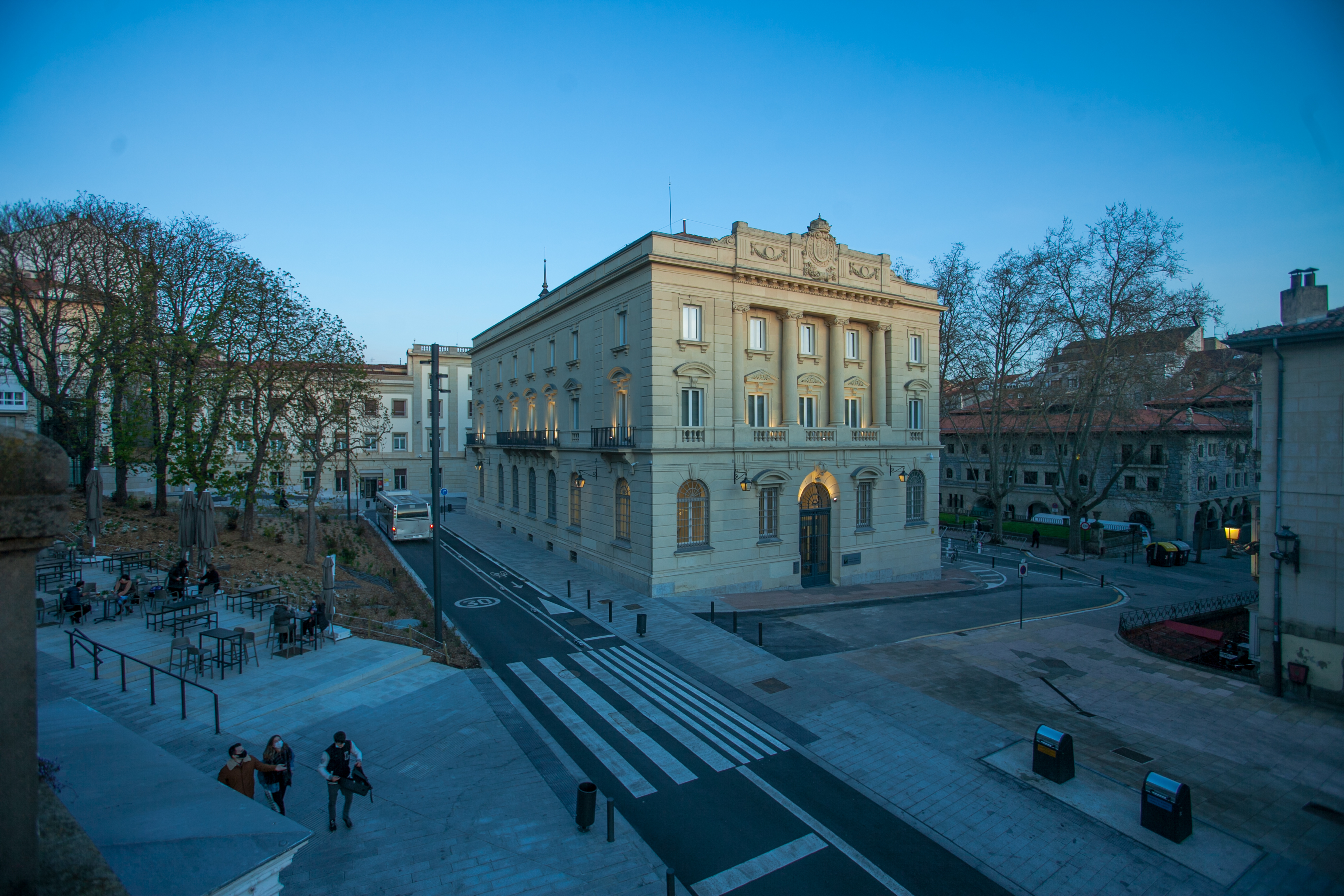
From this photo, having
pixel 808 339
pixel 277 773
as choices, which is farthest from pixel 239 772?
pixel 808 339

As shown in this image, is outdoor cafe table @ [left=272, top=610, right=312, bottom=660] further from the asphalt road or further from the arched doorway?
the arched doorway

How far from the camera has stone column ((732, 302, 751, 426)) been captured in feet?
87.9

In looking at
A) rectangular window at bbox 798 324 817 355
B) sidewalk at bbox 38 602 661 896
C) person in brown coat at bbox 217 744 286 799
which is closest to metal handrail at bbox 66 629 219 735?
sidewalk at bbox 38 602 661 896

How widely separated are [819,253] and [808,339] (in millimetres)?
3924

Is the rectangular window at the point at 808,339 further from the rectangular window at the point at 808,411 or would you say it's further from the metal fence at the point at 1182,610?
the metal fence at the point at 1182,610

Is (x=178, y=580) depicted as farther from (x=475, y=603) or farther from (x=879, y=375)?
(x=879, y=375)

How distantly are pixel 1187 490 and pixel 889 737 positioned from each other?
153ft

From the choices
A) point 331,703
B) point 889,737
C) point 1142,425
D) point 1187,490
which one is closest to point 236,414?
point 331,703

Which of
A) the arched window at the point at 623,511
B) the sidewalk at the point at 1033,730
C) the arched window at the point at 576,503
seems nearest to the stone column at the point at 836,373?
the arched window at the point at 623,511

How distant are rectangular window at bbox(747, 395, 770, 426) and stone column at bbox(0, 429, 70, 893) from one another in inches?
995

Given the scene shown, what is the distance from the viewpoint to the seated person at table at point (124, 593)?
16.4 metres

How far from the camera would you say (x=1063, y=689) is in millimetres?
15742

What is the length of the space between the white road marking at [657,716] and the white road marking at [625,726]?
1.54ft

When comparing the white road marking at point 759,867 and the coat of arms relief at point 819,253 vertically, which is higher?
the coat of arms relief at point 819,253
